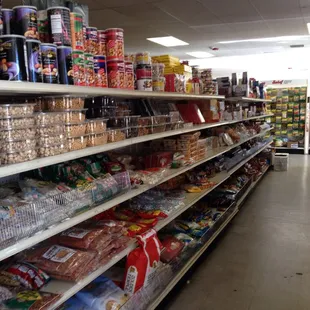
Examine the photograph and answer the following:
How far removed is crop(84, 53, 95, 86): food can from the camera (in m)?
1.98

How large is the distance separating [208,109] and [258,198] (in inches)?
99.6

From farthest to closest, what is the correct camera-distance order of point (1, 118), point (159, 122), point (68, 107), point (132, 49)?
1. point (132, 49)
2. point (159, 122)
3. point (68, 107)
4. point (1, 118)

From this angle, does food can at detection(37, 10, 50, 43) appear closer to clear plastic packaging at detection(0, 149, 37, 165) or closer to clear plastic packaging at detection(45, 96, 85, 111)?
clear plastic packaging at detection(45, 96, 85, 111)

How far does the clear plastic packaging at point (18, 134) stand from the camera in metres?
1.54

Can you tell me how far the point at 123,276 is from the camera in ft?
8.48

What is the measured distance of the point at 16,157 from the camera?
1555 millimetres

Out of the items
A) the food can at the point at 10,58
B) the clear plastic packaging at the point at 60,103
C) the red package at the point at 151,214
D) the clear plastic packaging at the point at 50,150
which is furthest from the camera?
the red package at the point at 151,214

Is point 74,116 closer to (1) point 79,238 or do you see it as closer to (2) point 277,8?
(1) point 79,238

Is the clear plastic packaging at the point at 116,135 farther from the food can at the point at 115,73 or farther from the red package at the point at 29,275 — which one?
the red package at the point at 29,275

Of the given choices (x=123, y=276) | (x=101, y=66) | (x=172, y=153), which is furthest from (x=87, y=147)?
(x=172, y=153)

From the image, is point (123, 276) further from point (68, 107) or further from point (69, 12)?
point (69, 12)

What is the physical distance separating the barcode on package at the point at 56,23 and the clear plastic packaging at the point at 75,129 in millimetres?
482

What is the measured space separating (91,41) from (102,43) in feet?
0.40

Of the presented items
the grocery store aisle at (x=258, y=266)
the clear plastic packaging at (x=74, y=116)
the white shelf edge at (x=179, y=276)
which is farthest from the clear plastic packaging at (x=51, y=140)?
the grocery store aisle at (x=258, y=266)
